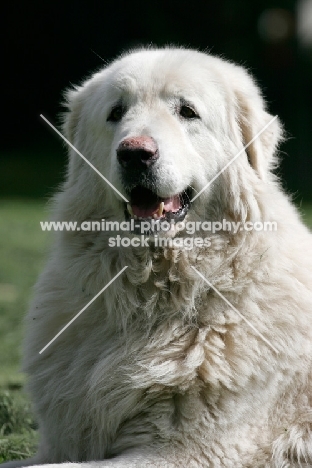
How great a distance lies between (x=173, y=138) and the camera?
150 inches

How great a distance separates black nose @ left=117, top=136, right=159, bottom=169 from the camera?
364cm

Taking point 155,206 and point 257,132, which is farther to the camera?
point 257,132

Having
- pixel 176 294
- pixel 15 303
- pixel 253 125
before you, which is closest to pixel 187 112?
pixel 253 125

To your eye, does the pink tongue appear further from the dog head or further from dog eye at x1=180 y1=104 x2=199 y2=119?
dog eye at x1=180 y1=104 x2=199 y2=119

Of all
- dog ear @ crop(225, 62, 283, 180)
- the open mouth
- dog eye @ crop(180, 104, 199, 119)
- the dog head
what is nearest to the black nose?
the dog head

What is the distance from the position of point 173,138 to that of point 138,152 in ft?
0.75

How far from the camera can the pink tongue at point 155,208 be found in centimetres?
385

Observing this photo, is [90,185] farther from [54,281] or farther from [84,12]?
[84,12]

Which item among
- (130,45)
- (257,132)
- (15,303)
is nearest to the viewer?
(257,132)

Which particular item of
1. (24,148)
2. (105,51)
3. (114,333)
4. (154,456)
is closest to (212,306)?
(114,333)

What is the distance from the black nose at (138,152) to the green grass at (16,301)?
3.00 ft

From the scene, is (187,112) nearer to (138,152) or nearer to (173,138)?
(173,138)

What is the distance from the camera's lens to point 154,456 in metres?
3.45

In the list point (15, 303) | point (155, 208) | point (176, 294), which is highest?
point (155, 208)
